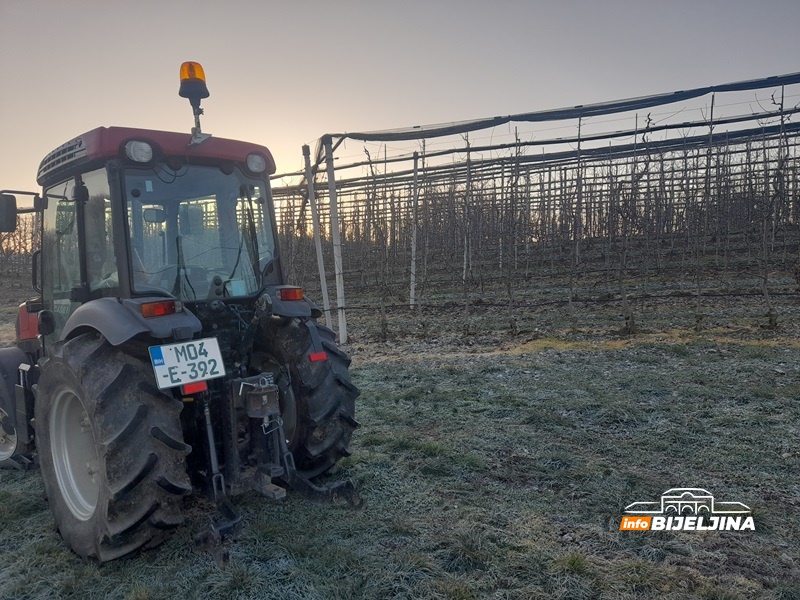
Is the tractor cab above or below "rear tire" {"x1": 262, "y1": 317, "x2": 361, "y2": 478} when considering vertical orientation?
above

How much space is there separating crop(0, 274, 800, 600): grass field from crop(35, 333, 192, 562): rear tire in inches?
6.4

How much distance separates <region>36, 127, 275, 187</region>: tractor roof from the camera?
3.09m

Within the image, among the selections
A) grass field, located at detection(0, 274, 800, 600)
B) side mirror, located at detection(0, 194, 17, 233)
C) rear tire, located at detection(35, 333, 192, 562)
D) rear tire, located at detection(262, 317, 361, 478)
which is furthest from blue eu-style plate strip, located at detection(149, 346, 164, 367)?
side mirror, located at detection(0, 194, 17, 233)

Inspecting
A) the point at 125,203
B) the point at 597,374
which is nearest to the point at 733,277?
the point at 597,374

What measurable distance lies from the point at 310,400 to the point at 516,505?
4.73ft

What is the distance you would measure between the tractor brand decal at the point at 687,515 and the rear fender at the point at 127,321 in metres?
2.64

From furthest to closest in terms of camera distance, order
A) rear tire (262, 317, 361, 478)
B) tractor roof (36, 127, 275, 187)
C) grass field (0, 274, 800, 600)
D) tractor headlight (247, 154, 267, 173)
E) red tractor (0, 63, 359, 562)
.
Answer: tractor headlight (247, 154, 267, 173) < rear tire (262, 317, 361, 478) < tractor roof (36, 127, 275, 187) < red tractor (0, 63, 359, 562) < grass field (0, 274, 800, 600)

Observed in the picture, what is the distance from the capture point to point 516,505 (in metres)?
3.52

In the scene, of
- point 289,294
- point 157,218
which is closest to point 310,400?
point 289,294

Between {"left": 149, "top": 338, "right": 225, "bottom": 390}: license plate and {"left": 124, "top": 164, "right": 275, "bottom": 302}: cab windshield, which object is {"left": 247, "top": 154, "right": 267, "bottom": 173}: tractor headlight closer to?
{"left": 124, "top": 164, "right": 275, "bottom": 302}: cab windshield

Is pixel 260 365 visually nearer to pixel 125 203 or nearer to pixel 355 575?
pixel 125 203

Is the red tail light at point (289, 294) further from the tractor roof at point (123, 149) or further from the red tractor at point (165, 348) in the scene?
the tractor roof at point (123, 149)

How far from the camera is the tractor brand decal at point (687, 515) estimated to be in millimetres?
3174

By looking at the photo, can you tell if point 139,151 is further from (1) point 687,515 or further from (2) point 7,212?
(1) point 687,515
